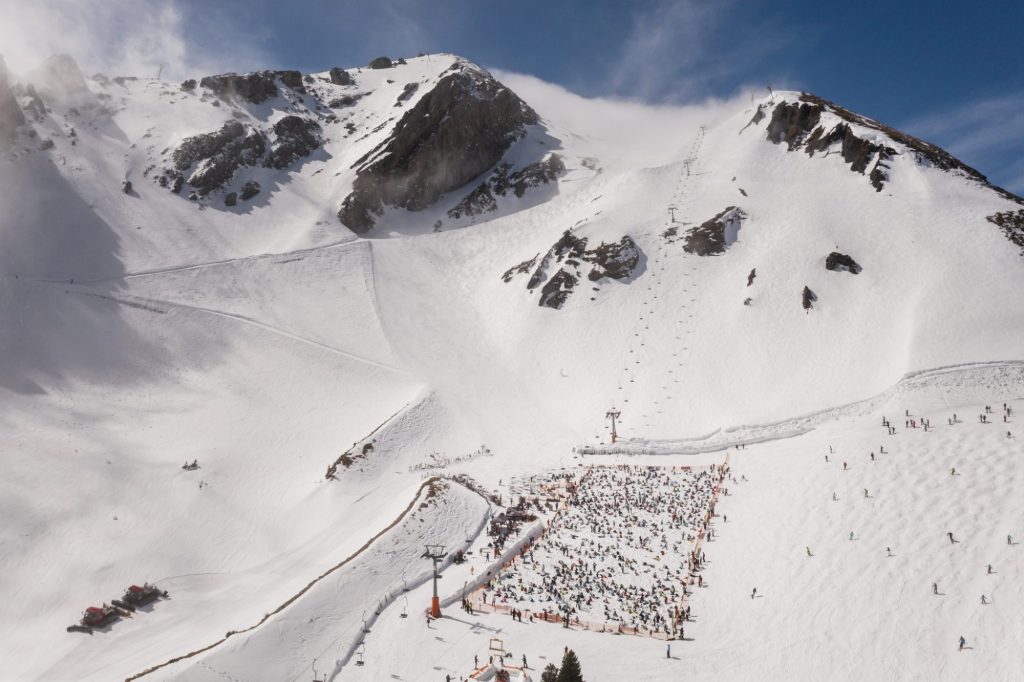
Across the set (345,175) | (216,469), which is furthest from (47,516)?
(345,175)

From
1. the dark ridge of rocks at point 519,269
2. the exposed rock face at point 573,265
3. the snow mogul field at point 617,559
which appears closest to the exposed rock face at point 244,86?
the dark ridge of rocks at point 519,269

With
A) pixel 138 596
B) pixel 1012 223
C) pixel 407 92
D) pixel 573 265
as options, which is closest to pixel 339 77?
pixel 407 92

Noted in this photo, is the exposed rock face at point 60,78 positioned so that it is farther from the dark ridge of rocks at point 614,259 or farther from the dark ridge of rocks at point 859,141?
the dark ridge of rocks at point 859,141

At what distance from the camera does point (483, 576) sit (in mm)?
28094

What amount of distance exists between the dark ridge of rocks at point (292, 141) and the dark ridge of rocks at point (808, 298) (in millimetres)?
71651

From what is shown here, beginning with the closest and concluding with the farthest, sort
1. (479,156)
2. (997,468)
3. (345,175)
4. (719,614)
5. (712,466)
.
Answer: (719,614) → (997,468) → (712,466) → (345,175) → (479,156)

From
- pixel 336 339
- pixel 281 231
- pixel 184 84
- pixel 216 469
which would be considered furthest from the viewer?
pixel 184 84

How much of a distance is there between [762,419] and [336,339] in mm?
36417

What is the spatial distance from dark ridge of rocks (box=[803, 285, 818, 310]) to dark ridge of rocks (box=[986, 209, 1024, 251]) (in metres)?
14.9

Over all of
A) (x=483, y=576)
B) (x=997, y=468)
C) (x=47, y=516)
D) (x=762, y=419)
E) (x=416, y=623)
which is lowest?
(x=416, y=623)

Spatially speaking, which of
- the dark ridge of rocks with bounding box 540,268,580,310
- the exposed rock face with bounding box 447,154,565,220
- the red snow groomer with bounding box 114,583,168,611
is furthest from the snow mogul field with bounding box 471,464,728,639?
the exposed rock face with bounding box 447,154,565,220

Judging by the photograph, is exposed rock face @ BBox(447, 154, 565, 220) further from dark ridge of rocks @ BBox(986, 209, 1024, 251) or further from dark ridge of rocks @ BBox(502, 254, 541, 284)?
dark ridge of rocks @ BBox(986, 209, 1024, 251)

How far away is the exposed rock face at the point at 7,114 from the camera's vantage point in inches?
2951

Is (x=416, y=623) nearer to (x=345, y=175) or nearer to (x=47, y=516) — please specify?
(x=47, y=516)
